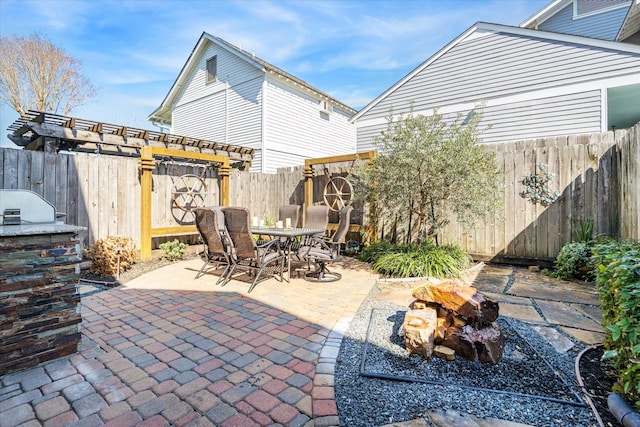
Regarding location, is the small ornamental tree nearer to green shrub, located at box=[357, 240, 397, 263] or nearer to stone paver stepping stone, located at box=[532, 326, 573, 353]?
green shrub, located at box=[357, 240, 397, 263]

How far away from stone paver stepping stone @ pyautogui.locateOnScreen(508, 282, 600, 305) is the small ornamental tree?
1.11 m

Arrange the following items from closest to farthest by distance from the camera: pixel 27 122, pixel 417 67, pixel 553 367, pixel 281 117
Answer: pixel 553 367 → pixel 27 122 → pixel 417 67 → pixel 281 117

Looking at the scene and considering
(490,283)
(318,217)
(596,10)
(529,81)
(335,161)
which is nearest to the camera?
(490,283)

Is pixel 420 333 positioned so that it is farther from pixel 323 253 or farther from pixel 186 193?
pixel 186 193

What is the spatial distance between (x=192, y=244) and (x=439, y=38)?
385 inches

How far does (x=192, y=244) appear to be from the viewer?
6.93 meters

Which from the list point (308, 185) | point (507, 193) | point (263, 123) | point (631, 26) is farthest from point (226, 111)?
point (631, 26)

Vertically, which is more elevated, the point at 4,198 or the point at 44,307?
the point at 4,198

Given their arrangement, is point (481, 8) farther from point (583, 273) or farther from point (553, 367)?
point (553, 367)

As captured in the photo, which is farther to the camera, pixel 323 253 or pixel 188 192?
pixel 188 192

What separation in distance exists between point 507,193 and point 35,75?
18434mm

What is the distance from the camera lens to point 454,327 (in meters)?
2.42

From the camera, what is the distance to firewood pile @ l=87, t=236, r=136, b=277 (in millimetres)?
4676

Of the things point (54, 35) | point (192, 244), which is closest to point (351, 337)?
point (192, 244)
